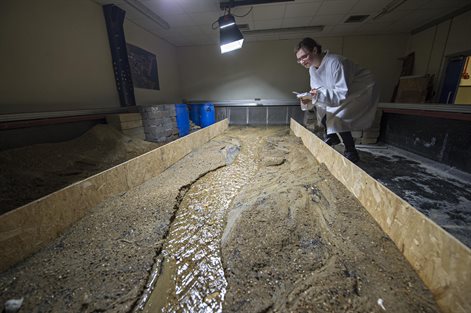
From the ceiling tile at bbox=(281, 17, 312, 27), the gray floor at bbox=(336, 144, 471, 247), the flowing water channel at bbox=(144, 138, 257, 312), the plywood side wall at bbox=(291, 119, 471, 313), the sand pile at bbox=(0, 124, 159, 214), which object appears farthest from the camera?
the ceiling tile at bbox=(281, 17, 312, 27)

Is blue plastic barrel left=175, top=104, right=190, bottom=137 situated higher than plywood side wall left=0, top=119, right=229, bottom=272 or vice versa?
blue plastic barrel left=175, top=104, right=190, bottom=137

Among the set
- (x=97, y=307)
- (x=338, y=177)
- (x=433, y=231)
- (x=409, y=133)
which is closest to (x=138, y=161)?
(x=97, y=307)

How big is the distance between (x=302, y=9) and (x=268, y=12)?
A: 2.19 feet

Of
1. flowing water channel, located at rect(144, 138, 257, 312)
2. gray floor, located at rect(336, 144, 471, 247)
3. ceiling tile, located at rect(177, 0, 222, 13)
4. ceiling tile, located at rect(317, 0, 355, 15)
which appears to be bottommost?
gray floor, located at rect(336, 144, 471, 247)

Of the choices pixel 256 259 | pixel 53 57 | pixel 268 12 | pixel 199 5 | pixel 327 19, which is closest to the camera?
pixel 256 259

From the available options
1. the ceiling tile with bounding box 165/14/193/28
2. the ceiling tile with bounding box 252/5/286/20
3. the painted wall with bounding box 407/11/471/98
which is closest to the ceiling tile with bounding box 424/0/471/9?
the painted wall with bounding box 407/11/471/98

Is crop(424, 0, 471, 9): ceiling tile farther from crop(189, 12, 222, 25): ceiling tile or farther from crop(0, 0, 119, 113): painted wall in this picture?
crop(0, 0, 119, 113): painted wall

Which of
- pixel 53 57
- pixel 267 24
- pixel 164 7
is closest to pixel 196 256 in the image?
pixel 53 57

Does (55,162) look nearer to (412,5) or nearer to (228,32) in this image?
(228,32)

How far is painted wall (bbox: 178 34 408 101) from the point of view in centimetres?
541

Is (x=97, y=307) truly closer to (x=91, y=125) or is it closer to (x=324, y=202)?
(x=324, y=202)

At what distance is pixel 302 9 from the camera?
3.76 metres

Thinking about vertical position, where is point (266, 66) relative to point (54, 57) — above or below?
above

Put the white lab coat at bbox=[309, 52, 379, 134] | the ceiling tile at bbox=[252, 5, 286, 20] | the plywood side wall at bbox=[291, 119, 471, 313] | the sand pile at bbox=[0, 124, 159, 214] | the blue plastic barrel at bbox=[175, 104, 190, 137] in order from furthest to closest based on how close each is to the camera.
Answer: the blue plastic barrel at bbox=[175, 104, 190, 137], the ceiling tile at bbox=[252, 5, 286, 20], the white lab coat at bbox=[309, 52, 379, 134], the sand pile at bbox=[0, 124, 159, 214], the plywood side wall at bbox=[291, 119, 471, 313]
